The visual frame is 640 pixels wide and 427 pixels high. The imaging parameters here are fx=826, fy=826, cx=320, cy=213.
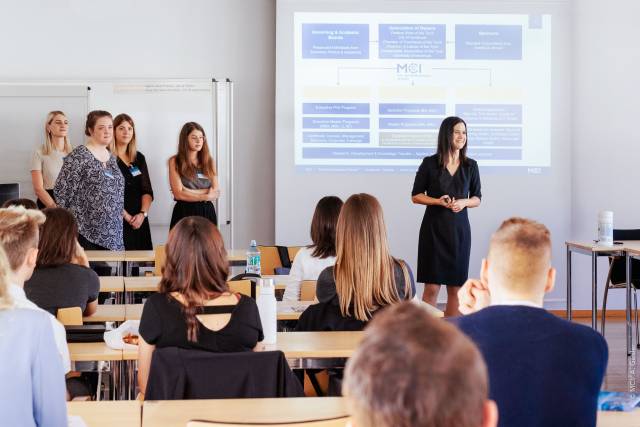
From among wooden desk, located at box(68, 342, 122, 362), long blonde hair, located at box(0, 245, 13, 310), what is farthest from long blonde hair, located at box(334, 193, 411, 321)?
long blonde hair, located at box(0, 245, 13, 310)

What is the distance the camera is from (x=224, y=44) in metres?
7.82

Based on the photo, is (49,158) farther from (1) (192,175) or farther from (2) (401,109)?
(2) (401,109)

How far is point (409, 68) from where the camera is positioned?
754 cm

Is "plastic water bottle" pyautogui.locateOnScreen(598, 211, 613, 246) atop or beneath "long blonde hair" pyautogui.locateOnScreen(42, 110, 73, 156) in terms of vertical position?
beneath

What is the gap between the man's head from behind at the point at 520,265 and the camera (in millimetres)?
1867

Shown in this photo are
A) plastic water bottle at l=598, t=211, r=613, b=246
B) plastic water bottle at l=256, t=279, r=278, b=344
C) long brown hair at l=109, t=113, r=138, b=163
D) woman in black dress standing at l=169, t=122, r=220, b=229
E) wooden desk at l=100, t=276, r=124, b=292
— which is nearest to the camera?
plastic water bottle at l=256, t=279, r=278, b=344

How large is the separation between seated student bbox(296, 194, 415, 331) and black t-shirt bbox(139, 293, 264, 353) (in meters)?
0.68

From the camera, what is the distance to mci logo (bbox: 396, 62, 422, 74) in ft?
24.7

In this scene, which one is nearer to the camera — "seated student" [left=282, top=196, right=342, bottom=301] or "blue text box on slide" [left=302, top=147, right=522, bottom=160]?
"seated student" [left=282, top=196, right=342, bottom=301]

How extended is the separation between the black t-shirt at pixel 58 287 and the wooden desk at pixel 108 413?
129cm

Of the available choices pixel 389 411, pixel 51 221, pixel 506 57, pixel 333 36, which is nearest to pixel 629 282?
pixel 506 57

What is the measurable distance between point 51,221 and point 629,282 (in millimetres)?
4048

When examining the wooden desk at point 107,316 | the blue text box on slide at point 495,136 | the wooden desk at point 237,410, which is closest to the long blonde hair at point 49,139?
the blue text box on slide at point 495,136

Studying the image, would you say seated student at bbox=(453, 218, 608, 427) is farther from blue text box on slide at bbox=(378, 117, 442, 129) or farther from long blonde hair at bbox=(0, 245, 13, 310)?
blue text box on slide at bbox=(378, 117, 442, 129)
